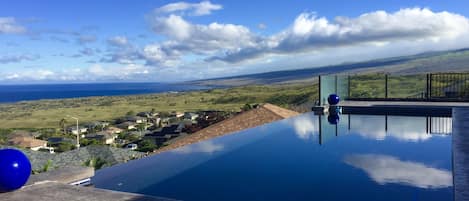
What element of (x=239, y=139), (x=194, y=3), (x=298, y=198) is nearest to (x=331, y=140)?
(x=239, y=139)

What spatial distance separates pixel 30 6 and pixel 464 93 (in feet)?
176

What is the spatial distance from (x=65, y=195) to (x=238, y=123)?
8954mm

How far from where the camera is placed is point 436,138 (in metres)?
9.28

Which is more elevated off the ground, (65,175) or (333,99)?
(333,99)

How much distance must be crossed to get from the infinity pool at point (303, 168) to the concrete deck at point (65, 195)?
1128mm

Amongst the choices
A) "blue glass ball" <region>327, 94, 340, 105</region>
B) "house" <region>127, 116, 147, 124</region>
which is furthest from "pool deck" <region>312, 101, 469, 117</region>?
"house" <region>127, 116, 147, 124</region>

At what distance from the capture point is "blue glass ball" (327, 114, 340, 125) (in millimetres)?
12040

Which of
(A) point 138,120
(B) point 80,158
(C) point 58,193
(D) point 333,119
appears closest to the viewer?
(C) point 58,193

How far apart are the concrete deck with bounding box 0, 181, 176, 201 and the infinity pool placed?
1.13m

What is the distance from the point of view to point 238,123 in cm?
1287

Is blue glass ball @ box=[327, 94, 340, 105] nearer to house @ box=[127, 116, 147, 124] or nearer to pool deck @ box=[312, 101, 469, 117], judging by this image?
pool deck @ box=[312, 101, 469, 117]

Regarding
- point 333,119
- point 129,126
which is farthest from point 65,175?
point 129,126

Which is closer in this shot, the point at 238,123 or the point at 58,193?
the point at 58,193

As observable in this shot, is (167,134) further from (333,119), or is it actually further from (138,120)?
(138,120)
